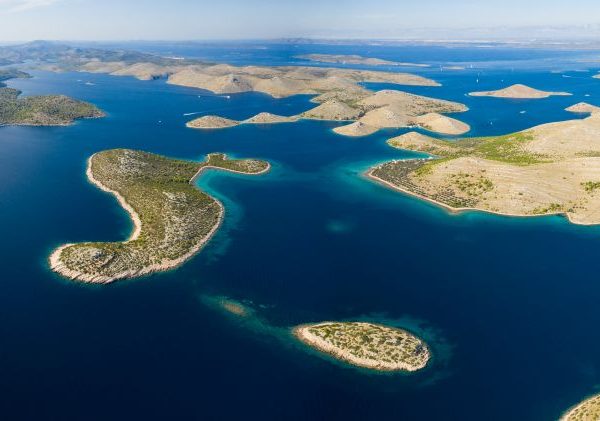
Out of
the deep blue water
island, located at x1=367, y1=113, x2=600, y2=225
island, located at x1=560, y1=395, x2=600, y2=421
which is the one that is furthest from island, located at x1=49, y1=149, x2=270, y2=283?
island, located at x1=560, y1=395, x2=600, y2=421

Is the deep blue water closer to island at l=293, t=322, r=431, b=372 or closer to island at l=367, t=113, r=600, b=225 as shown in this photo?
island at l=293, t=322, r=431, b=372

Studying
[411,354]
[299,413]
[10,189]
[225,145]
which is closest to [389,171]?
[225,145]

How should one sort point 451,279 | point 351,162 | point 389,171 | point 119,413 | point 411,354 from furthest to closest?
point 351,162
point 389,171
point 451,279
point 411,354
point 119,413

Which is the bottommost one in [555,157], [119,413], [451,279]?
[119,413]

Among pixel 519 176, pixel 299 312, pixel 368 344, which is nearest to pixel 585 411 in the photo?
pixel 368 344

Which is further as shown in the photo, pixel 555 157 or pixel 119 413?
pixel 555 157

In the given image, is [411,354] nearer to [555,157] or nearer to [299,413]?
[299,413]

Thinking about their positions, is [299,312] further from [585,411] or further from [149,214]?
[149,214]
